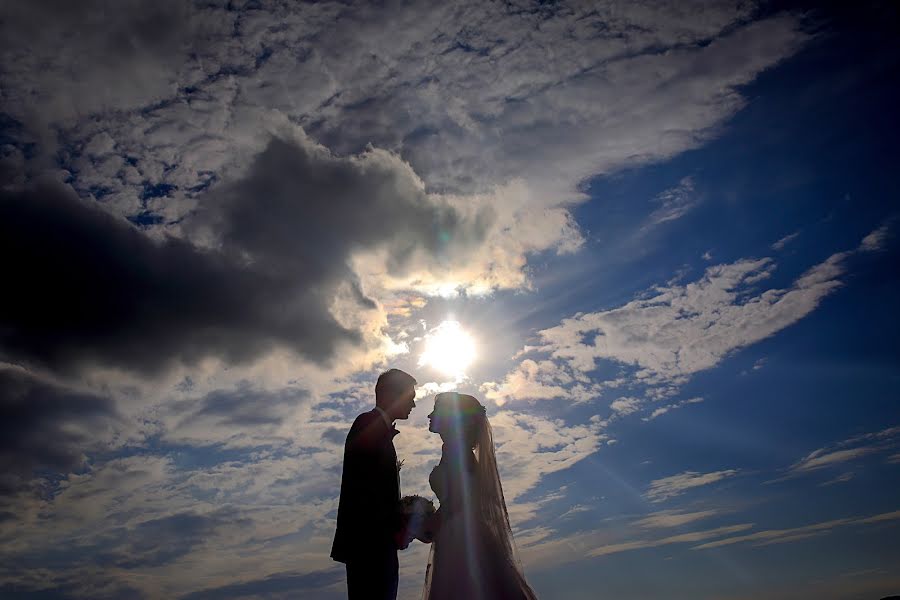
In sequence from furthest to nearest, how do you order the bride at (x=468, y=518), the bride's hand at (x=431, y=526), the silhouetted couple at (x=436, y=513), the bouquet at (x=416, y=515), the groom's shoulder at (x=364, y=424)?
the bride's hand at (x=431, y=526) < the bride at (x=468, y=518) < the bouquet at (x=416, y=515) < the groom's shoulder at (x=364, y=424) < the silhouetted couple at (x=436, y=513)

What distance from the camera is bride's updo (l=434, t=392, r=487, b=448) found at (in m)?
8.57

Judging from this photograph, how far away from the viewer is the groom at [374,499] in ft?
18.6

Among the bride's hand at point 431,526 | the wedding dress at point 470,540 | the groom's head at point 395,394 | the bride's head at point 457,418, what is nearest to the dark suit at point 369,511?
the groom's head at point 395,394

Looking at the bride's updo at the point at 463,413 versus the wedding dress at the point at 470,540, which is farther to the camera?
the bride's updo at the point at 463,413

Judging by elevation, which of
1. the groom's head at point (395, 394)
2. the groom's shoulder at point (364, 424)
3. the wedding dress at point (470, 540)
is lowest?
the wedding dress at point (470, 540)

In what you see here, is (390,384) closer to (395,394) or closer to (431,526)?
(395,394)

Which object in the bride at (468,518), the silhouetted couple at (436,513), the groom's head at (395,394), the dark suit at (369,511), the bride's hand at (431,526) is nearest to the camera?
the dark suit at (369,511)

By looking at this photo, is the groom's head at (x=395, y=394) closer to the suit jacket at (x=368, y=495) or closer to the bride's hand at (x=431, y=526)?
the suit jacket at (x=368, y=495)

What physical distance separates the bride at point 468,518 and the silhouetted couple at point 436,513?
→ 0.01 m

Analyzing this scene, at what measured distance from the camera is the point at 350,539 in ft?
19.1

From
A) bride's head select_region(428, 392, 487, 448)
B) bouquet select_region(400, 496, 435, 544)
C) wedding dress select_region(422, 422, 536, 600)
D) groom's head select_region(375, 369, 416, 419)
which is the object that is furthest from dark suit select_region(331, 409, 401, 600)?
bride's head select_region(428, 392, 487, 448)

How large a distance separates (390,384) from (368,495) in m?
1.36

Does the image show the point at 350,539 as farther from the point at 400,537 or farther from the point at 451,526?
the point at 451,526

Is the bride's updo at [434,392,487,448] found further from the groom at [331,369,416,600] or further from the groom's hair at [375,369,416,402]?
the groom's hair at [375,369,416,402]
